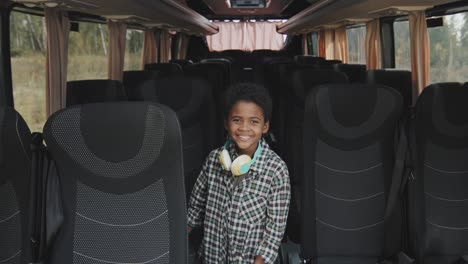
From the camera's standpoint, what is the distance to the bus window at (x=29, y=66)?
394 centimetres

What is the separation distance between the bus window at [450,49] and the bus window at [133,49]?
480cm

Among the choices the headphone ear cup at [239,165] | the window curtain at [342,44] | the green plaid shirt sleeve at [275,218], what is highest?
the window curtain at [342,44]

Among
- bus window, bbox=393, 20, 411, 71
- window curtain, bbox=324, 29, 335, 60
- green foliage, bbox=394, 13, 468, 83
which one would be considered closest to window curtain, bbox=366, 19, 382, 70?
bus window, bbox=393, 20, 411, 71

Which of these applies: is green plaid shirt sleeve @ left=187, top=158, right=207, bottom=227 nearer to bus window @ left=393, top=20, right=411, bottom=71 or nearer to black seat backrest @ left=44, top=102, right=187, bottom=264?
black seat backrest @ left=44, top=102, right=187, bottom=264

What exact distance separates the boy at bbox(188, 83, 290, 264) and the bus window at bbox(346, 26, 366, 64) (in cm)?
685

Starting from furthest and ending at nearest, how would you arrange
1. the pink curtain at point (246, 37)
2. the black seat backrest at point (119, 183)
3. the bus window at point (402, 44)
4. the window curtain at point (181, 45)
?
the pink curtain at point (246, 37)
the window curtain at point (181, 45)
the bus window at point (402, 44)
the black seat backrest at point (119, 183)

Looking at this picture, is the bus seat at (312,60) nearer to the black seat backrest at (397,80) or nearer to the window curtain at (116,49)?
the window curtain at (116,49)

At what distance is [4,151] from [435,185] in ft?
7.34

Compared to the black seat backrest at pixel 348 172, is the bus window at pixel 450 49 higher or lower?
higher

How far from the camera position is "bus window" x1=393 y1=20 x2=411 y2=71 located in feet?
20.9

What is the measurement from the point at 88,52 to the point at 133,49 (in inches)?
114

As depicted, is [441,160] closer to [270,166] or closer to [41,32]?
[270,166]

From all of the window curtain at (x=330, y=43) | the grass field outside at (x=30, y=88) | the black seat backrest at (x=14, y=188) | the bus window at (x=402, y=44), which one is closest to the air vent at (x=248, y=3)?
the window curtain at (x=330, y=43)

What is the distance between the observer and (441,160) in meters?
2.75
